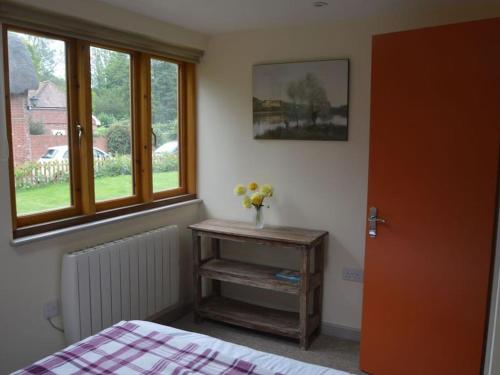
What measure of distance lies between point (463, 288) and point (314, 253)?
1142 millimetres

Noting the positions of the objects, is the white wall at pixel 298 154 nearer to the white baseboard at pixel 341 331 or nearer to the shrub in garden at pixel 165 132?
the white baseboard at pixel 341 331

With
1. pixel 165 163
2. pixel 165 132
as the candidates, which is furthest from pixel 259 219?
pixel 165 132

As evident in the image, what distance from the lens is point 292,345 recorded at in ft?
10.7

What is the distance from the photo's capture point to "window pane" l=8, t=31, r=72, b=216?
2518 millimetres

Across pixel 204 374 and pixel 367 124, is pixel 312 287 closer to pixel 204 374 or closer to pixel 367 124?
pixel 367 124

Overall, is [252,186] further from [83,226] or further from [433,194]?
[433,194]

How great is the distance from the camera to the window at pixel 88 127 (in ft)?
8.41

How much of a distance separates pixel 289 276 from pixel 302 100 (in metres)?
1.31

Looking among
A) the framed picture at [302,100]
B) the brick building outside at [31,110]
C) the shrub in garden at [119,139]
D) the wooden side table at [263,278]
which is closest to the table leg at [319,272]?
the wooden side table at [263,278]

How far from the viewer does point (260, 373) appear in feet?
5.62

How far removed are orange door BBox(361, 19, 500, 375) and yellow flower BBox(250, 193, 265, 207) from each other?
0.92 meters

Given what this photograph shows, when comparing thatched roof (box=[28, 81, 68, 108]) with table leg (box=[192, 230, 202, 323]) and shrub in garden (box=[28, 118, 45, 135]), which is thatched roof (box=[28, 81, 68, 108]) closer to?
shrub in garden (box=[28, 118, 45, 135])

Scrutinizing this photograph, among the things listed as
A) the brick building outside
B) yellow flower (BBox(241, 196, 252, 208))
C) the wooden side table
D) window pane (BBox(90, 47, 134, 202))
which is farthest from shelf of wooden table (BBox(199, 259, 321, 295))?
the brick building outside

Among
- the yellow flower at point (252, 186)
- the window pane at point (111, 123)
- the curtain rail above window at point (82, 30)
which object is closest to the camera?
the curtain rail above window at point (82, 30)
